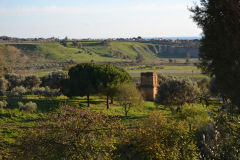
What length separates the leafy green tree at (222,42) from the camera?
732cm

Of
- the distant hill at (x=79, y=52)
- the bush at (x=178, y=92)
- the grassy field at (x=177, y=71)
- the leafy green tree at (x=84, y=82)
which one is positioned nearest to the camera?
the bush at (x=178, y=92)

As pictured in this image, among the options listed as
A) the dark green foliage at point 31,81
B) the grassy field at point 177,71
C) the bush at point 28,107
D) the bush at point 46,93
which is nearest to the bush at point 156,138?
the bush at point 28,107

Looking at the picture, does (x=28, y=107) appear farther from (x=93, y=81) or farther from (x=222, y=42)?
(x=222, y=42)

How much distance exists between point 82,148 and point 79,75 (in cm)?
3251

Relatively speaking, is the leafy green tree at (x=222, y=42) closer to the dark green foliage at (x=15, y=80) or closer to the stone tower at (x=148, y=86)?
the stone tower at (x=148, y=86)

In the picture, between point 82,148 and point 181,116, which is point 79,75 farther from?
point 82,148

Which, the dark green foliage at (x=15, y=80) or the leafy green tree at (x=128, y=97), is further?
the dark green foliage at (x=15, y=80)

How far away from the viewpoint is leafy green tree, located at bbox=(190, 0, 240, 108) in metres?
7.32

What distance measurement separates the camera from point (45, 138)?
1402cm

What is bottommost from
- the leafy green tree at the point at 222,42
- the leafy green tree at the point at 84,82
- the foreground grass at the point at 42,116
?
the foreground grass at the point at 42,116

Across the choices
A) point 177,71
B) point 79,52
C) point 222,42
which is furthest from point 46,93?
point 79,52

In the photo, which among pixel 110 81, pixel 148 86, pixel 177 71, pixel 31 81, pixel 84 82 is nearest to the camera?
pixel 110 81

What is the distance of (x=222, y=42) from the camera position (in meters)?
7.68

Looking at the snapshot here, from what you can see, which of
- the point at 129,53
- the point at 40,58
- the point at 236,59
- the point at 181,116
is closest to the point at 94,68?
the point at 181,116
